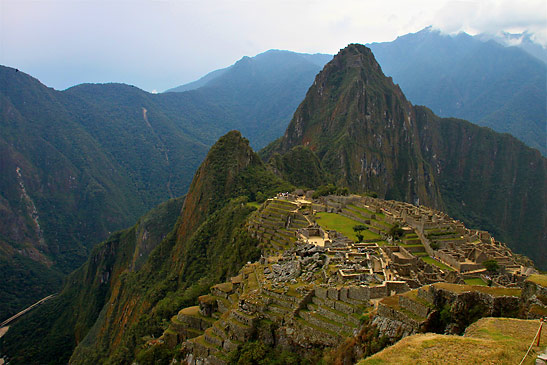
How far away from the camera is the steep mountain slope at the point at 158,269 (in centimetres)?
5325

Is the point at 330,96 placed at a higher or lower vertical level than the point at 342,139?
higher

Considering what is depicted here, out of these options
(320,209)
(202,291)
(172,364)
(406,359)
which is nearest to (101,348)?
(202,291)

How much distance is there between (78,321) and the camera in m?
103

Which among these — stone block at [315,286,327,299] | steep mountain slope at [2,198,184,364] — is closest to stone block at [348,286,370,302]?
stone block at [315,286,327,299]

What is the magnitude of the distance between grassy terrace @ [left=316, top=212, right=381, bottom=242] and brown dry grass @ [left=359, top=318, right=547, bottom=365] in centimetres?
3370

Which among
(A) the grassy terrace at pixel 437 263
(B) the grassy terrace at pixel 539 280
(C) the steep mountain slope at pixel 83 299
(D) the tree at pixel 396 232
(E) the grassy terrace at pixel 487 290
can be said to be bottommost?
(C) the steep mountain slope at pixel 83 299

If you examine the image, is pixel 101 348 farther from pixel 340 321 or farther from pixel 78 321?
pixel 340 321

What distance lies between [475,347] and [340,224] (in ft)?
147

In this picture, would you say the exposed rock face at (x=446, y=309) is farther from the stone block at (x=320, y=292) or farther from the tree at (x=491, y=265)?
the tree at (x=491, y=265)

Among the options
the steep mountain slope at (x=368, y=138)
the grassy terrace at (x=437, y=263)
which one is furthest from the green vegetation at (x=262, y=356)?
the steep mountain slope at (x=368, y=138)

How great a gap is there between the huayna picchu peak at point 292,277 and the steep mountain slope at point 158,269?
40 centimetres

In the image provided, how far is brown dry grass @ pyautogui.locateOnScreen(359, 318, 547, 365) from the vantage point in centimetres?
1056

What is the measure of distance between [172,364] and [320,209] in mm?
43548

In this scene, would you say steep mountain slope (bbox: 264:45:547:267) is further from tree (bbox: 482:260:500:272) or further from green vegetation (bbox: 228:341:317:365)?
green vegetation (bbox: 228:341:317:365)
